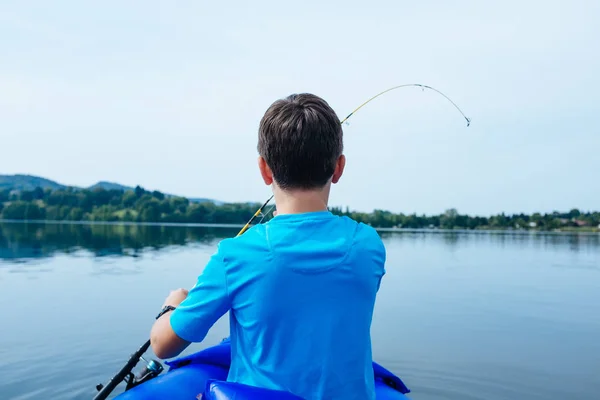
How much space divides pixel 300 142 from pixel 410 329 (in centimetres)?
881

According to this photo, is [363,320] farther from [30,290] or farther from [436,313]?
[30,290]

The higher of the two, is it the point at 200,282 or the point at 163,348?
the point at 200,282

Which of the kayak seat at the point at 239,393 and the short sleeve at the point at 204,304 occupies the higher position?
the short sleeve at the point at 204,304

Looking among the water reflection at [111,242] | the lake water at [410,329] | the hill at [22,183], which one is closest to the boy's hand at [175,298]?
the lake water at [410,329]

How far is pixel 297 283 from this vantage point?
5.92 feet

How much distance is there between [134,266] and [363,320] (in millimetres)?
18256

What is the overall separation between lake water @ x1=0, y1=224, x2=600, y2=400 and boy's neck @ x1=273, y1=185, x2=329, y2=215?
5088 mm

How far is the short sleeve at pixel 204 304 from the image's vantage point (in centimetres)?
184

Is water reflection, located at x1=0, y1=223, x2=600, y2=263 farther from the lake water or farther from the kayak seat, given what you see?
the kayak seat

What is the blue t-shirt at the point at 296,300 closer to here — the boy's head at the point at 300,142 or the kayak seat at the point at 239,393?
the kayak seat at the point at 239,393

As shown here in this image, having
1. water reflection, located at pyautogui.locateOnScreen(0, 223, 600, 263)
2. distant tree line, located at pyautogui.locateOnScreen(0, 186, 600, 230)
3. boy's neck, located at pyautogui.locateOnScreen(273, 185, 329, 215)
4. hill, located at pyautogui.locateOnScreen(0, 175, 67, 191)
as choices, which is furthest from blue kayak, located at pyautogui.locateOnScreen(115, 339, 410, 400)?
hill, located at pyautogui.locateOnScreen(0, 175, 67, 191)

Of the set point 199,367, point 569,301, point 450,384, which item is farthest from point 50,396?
point 569,301

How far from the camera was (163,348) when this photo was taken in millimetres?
1985

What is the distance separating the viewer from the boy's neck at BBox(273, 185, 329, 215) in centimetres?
193
